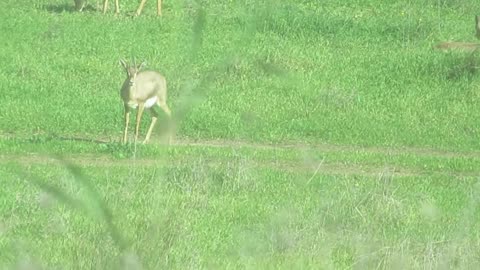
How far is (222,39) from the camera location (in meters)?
18.5

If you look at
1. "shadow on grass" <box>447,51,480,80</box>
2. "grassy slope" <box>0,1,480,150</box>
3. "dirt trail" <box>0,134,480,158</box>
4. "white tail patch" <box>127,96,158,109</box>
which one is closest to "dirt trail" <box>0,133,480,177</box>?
"dirt trail" <box>0,134,480,158</box>

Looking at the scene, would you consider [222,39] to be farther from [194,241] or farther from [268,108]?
[194,241]

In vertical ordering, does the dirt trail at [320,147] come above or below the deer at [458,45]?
above

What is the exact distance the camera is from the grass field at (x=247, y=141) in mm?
6195

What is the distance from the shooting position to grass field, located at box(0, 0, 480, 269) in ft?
20.3

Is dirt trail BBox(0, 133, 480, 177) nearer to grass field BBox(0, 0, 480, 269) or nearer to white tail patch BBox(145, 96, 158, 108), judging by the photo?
grass field BBox(0, 0, 480, 269)

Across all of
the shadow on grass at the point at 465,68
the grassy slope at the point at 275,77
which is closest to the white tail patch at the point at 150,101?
the grassy slope at the point at 275,77

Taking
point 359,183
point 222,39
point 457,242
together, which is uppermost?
point 457,242

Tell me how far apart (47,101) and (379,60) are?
15.0 ft

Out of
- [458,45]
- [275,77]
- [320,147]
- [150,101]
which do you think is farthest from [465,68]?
[275,77]

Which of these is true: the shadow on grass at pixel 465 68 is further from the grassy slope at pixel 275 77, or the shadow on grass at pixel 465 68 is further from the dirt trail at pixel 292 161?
the dirt trail at pixel 292 161

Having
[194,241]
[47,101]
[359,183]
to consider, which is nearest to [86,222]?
[194,241]

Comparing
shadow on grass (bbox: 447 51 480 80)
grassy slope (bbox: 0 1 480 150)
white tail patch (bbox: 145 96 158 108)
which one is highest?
white tail patch (bbox: 145 96 158 108)

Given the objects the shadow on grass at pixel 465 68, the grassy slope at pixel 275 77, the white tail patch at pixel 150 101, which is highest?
the white tail patch at pixel 150 101
